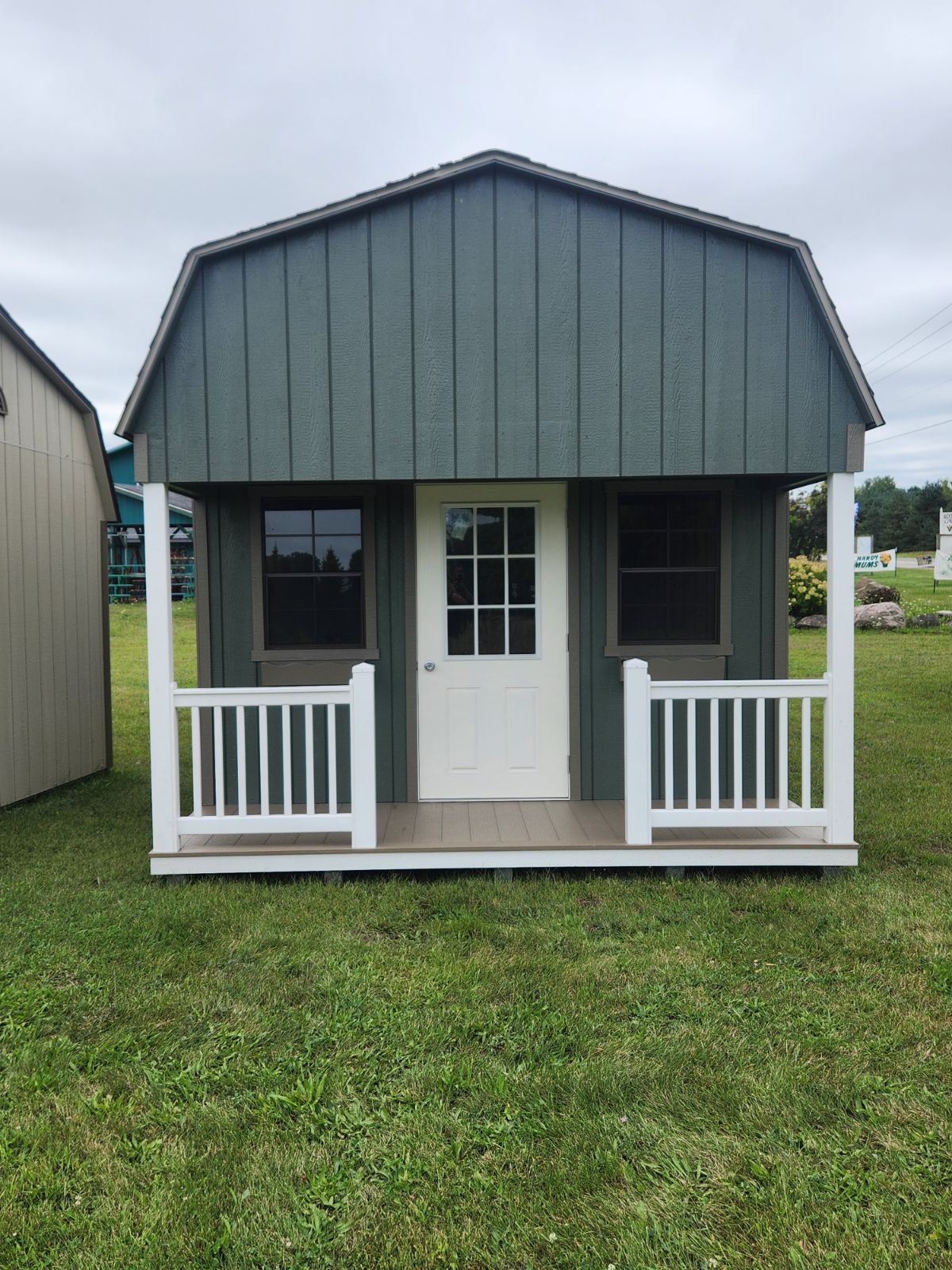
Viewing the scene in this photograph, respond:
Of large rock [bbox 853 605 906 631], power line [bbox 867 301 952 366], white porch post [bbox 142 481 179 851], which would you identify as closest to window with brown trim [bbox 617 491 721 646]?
white porch post [bbox 142 481 179 851]

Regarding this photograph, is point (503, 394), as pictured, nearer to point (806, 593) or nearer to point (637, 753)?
point (637, 753)

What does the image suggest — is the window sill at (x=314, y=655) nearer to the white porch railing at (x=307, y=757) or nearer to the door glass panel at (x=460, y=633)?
the door glass panel at (x=460, y=633)

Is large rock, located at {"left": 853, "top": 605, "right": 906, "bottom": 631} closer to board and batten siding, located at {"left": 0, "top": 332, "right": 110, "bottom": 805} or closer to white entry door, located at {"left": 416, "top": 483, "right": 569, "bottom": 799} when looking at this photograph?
white entry door, located at {"left": 416, "top": 483, "right": 569, "bottom": 799}

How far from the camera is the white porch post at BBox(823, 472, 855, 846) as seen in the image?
4320 millimetres

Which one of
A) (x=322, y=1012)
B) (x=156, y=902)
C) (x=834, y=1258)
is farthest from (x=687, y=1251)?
(x=156, y=902)

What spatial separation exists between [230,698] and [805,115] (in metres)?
12.0

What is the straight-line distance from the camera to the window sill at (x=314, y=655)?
205 inches

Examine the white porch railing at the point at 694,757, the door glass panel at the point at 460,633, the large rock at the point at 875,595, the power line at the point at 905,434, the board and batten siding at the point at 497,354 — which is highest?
the power line at the point at 905,434

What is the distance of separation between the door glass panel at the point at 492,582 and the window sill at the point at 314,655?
75cm

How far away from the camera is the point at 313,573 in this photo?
17.2ft

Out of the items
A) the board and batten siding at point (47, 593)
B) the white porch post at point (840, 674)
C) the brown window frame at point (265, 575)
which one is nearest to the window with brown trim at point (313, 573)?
the brown window frame at point (265, 575)

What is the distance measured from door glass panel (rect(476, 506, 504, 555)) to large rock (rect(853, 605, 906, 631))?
14.2 metres

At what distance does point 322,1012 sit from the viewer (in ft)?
9.92

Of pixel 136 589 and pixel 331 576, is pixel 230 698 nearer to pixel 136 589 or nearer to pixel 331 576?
pixel 331 576
